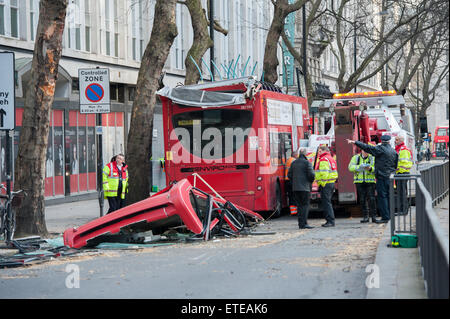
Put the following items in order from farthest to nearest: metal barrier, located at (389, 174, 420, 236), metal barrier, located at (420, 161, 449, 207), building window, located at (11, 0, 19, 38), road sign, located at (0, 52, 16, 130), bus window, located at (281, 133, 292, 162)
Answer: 1. building window, located at (11, 0, 19, 38)
2. bus window, located at (281, 133, 292, 162)
3. metal barrier, located at (420, 161, 449, 207)
4. road sign, located at (0, 52, 16, 130)
5. metal barrier, located at (389, 174, 420, 236)

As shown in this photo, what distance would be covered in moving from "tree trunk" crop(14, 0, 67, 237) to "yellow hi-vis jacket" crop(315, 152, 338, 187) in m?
5.65

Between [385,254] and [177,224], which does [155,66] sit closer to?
[177,224]

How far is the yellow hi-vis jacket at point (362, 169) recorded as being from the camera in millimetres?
18016

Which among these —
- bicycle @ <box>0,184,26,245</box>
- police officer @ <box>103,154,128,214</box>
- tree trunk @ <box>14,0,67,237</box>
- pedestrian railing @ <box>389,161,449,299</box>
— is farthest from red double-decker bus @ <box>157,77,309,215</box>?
bicycle @ <box>0,184,26,245</box>

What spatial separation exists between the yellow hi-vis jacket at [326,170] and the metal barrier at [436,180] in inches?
69.1

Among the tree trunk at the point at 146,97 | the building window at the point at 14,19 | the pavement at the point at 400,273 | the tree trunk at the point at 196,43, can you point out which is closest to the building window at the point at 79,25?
the building window at the point at 14,19

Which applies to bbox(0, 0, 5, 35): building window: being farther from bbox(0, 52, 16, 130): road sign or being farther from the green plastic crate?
the green plastic crate

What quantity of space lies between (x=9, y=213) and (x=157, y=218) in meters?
2.72

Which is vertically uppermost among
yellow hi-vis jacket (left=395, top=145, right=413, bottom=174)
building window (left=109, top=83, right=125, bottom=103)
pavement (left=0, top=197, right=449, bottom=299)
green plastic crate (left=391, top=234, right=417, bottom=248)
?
building window (left=109, top=83, right=125, bottom=103)

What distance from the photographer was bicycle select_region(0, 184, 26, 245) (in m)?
14.6

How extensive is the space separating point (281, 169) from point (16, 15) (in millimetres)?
10414

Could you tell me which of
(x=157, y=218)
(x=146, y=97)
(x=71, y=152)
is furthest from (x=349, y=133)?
(x=71, y=152)

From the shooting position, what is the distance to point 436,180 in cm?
1983
